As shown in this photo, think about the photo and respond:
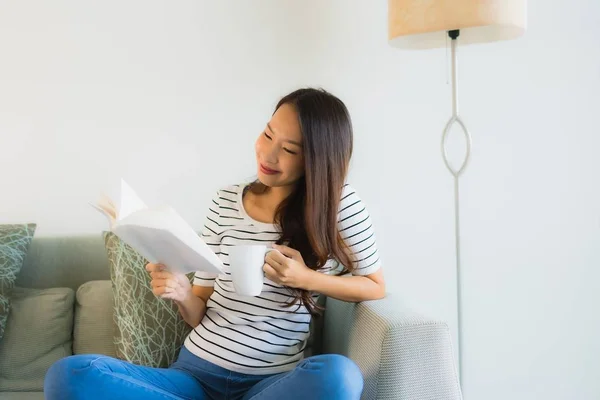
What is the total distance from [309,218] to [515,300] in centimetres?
111

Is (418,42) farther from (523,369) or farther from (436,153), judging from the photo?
(523,369)

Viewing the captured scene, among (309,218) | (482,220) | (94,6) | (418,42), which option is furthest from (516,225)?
(94,6)

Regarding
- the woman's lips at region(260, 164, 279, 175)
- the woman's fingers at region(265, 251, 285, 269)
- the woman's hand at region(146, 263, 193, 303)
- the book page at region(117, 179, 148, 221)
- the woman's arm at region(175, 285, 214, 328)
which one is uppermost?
the woman's lips at region(260, 164, 279, 175)

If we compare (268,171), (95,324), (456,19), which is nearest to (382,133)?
(456,19)

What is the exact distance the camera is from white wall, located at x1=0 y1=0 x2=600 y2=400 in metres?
2.17

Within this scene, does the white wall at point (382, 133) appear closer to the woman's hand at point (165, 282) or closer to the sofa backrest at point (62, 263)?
the sofa backrest at point (62, 263)

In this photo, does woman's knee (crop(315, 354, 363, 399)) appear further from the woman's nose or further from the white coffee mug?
the woman's nose

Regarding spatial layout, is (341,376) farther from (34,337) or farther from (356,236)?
(34,337)

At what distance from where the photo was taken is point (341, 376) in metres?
1.34

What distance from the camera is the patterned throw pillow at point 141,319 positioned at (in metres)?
1.81

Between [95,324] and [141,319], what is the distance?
0.62 feet

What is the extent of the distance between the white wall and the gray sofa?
15 cm

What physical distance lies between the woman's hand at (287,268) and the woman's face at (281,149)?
6.6 inches

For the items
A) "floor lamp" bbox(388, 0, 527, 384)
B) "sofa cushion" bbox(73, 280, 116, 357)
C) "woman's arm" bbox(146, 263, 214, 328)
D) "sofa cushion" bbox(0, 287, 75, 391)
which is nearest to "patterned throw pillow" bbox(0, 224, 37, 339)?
"sofa cushion" bbox(0, 287, 75, 391)
